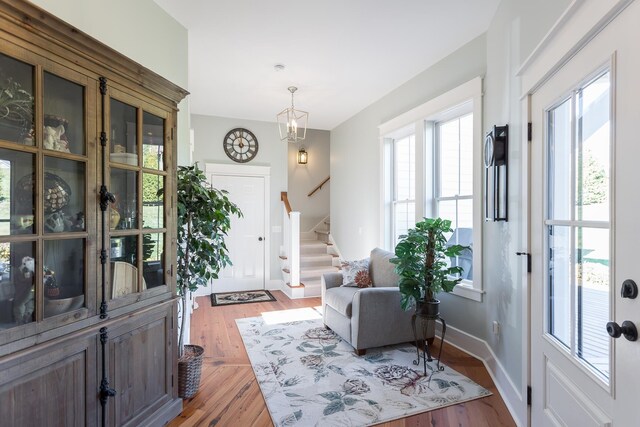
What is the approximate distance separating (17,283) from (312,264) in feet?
15.6

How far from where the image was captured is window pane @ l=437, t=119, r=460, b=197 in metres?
3.50

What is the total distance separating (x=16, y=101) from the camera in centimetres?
130

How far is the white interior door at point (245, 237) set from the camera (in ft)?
18.1

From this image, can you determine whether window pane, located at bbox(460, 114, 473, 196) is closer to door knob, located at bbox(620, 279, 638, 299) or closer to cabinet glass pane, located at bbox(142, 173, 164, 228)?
door knob, located at bbox(620, 279, 638, 299)

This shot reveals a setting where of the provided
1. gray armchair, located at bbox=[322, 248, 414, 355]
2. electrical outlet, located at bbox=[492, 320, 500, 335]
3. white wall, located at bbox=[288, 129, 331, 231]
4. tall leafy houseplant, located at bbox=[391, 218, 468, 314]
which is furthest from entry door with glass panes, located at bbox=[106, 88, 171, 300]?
white wall, located at bbox=[288, 129, 331, 231]

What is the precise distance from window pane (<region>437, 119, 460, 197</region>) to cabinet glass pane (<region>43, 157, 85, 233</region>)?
3167 millimetres

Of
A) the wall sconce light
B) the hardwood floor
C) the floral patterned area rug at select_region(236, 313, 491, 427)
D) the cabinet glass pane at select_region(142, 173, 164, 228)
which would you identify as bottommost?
the hardwood floor

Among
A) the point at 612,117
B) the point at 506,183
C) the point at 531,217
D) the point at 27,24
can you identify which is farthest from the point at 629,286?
the point at 27,24

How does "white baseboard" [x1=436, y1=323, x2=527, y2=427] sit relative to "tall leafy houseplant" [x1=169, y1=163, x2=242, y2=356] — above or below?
below

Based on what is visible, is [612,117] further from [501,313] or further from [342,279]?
[342,279]

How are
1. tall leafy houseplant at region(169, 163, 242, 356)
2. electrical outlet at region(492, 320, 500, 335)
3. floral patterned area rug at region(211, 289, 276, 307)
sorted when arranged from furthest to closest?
floral patterned area rug at region(211, 289, 276, 307)
electrical outlet at region(492, 320, 500, 335)
tall leafy houseplant at region(169, 163, 242, 356)

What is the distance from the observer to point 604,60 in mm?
1208

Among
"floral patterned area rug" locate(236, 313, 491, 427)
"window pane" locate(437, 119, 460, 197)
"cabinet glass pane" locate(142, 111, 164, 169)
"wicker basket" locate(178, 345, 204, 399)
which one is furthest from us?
"window pane" locate(437, 119, 460, 197)

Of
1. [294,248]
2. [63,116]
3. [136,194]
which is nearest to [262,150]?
[294,248]
